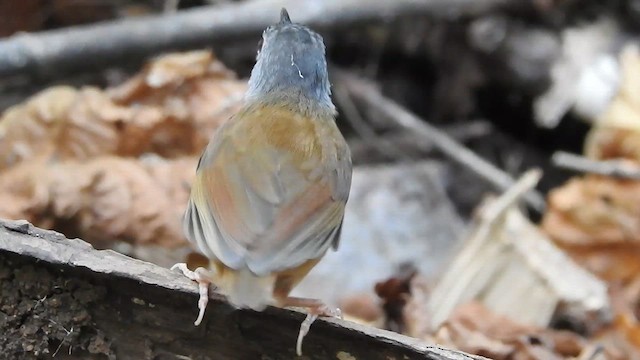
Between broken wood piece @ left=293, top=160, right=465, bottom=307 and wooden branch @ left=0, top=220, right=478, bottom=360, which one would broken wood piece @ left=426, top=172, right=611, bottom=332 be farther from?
wooden branch @ left=0, top=220, right=478, bottom=360

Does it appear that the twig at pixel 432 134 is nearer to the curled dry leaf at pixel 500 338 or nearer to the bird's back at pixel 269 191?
the curled dry leaf at pixel 500 338

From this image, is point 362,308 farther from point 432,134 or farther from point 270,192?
point 270,192

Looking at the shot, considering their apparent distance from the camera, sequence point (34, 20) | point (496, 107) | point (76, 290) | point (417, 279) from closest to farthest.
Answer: point (76, 290)
point (417, 279)
point (34, 20)
point (496, 107)

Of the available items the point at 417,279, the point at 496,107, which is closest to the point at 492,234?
the point at 417,279

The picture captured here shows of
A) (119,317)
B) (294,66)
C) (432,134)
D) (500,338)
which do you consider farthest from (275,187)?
(432,134)

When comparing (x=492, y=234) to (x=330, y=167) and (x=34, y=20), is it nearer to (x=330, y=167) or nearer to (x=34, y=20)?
(x=330, y=167)

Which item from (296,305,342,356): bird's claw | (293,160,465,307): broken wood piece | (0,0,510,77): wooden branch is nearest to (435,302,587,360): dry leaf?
(293,160,465,307): broken wood piece

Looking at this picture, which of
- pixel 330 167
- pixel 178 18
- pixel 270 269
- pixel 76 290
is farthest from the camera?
pixel 178 18
